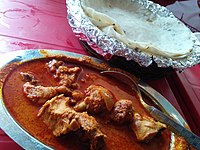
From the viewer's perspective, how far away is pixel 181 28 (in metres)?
1.35

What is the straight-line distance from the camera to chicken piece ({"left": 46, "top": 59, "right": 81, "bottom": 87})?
2.86 feet

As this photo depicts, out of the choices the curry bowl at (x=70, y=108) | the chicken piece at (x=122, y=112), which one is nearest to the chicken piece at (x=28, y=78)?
the curry bowl at (x=70, y=108)

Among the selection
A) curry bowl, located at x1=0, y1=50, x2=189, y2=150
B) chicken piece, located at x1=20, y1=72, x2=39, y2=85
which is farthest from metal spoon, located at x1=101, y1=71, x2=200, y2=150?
chicken piece, located at x1=20, y1=72, x2=39, y2=85

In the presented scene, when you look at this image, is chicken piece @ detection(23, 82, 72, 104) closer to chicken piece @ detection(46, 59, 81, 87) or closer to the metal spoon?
chicken piece @ detection(46, 59, 81, 87)

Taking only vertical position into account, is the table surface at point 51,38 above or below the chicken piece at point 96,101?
below

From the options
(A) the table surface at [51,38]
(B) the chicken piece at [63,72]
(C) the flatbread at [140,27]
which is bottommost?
(A) the table surface at [51,38]

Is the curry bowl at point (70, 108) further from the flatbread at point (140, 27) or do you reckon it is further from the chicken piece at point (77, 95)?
the flatbread at point (140, 27)

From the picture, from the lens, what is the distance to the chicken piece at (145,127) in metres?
0.77

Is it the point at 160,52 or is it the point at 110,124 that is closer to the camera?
the point at 110,124

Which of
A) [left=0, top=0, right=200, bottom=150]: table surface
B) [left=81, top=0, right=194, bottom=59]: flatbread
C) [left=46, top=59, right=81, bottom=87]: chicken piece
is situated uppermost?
[left=81, top=0, right=194, bottom=59]: flatbread

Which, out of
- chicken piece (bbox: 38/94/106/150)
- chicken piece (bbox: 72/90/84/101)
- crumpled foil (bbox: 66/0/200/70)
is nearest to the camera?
chicken piece (bbox: 38/94/106/150)

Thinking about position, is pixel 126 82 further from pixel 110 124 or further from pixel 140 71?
pixel 110 124

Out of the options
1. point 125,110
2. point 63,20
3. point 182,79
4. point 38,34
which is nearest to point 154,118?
point 125,110

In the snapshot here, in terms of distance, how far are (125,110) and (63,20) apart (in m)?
0.65
